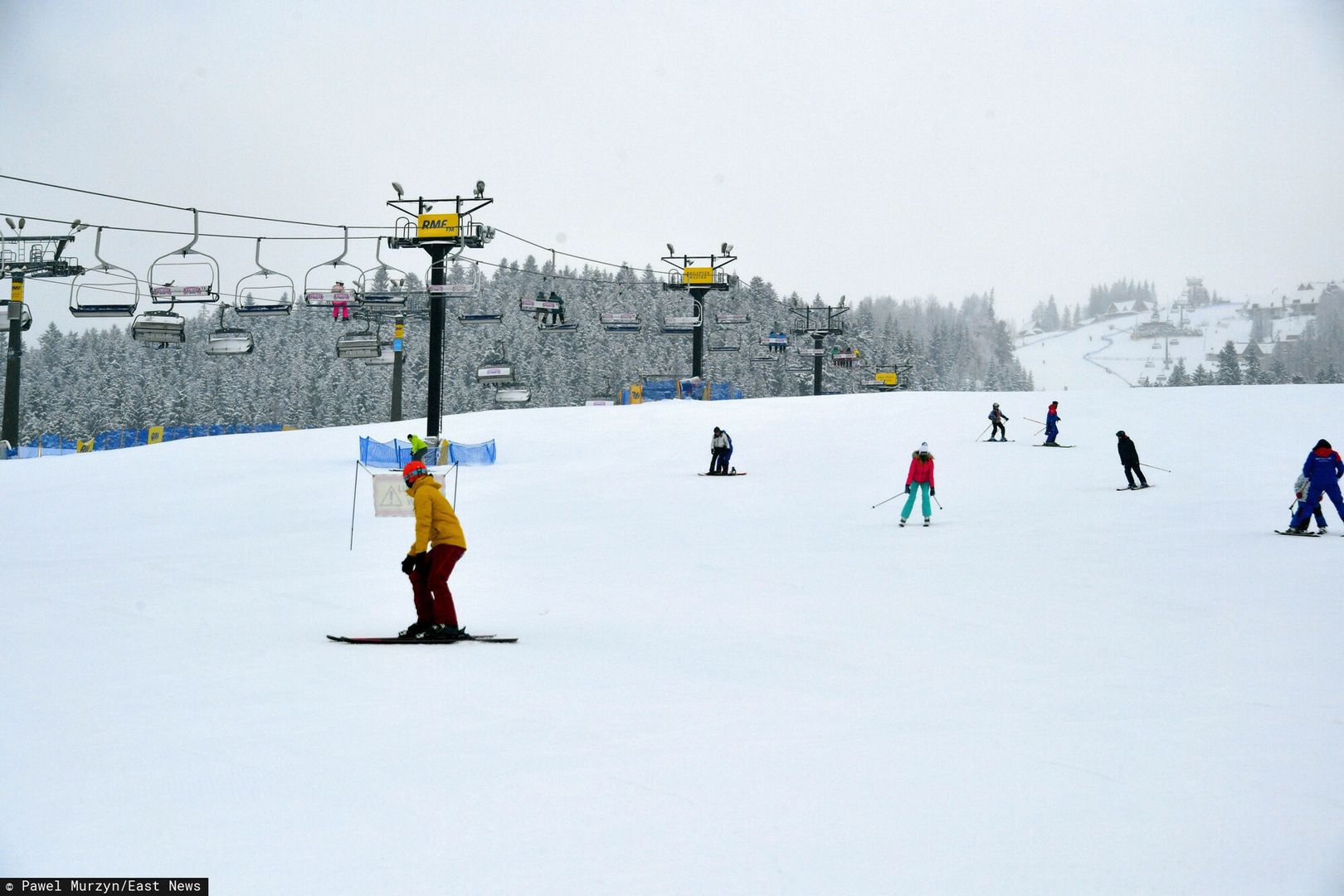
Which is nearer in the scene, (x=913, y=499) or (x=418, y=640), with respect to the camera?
(x=418, y=640)

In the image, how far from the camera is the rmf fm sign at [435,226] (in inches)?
1164

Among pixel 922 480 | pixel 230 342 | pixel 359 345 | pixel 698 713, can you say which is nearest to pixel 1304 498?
pixel 922 480

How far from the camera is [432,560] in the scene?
805cm

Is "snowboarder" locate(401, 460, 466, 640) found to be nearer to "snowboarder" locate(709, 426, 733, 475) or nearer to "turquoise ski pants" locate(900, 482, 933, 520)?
"turquoise ski pants" locate(900, 482, 933, 520)

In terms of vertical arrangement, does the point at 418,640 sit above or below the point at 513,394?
below

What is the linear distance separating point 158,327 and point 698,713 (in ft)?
88.1

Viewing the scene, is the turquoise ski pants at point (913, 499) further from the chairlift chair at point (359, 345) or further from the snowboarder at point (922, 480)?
the chairlift chair at point (359, 345)

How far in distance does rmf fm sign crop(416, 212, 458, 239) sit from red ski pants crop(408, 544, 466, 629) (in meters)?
23.0

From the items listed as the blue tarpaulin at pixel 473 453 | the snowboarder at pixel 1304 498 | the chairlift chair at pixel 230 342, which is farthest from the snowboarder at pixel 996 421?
the chairlift chair at pixel 230 342

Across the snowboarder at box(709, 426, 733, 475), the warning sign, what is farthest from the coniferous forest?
the warning sign

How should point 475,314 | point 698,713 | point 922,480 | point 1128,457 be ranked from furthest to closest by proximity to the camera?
point 475,314 < point 1128,457 < point 922,480 < point 698,713

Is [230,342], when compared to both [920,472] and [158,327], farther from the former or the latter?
[920,472]

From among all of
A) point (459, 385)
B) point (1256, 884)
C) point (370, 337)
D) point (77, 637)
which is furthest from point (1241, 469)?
point (459, 385)

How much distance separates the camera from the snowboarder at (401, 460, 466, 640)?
8.02 meters
